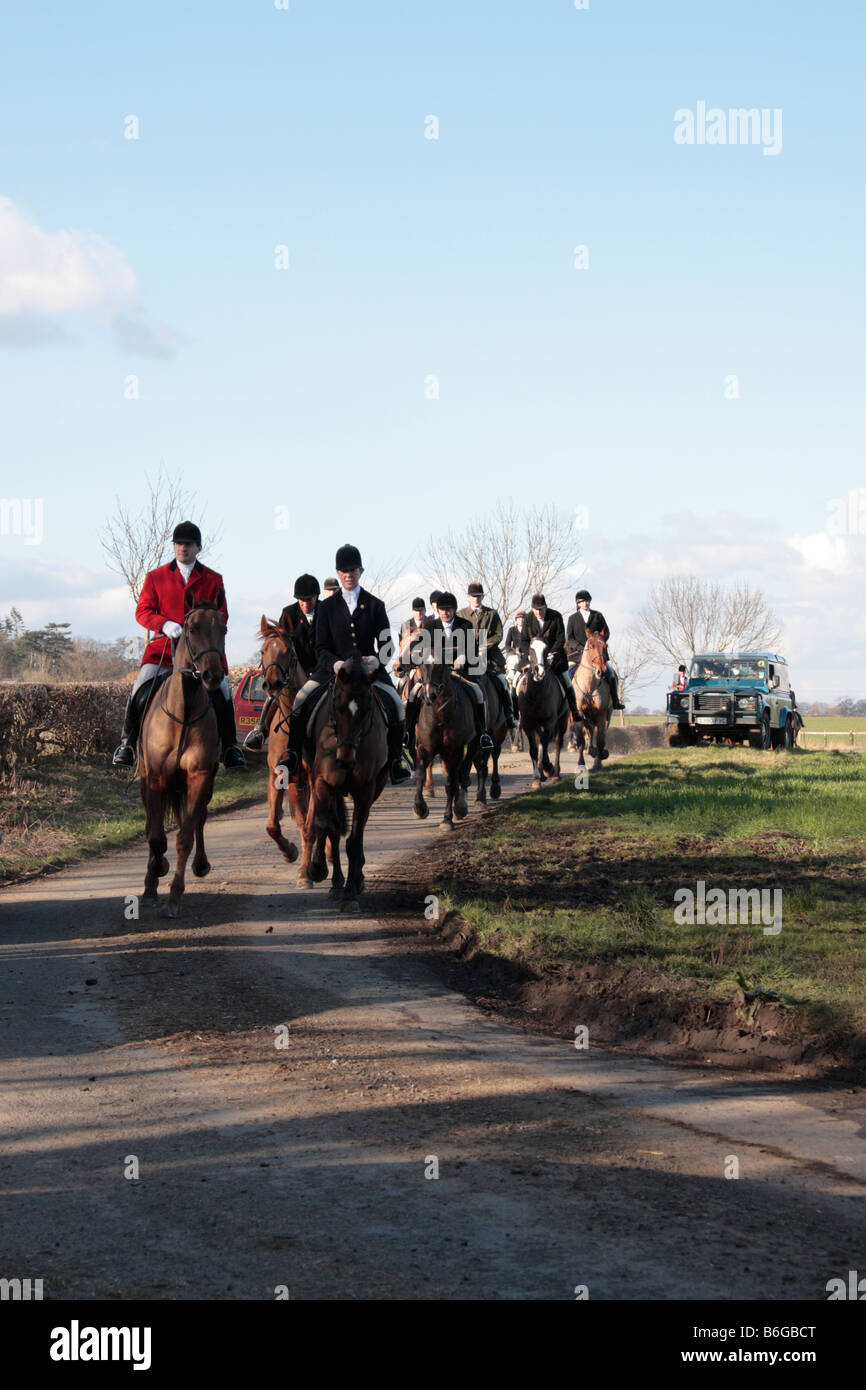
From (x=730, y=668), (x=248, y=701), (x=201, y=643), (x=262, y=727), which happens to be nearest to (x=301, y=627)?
(x=262, y=727)

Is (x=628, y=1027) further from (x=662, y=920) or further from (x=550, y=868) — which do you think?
(x=550, y=868)

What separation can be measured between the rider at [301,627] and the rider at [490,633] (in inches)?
189

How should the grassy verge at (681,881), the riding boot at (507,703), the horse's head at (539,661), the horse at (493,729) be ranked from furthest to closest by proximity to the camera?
the horse's head at (539,661) → the riding boot at (507,703) → the horse at (493,729) → the grassy verge at (681,881)

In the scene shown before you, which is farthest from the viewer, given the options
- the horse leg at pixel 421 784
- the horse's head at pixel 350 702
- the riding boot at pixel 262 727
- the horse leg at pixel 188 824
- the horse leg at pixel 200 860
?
the horse leg at pixel 421 784

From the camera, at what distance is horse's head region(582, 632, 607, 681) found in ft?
83.6

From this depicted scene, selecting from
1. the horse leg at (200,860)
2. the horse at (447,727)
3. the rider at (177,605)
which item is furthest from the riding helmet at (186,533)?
the horse at (447,727)

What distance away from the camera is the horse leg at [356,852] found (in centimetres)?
1177

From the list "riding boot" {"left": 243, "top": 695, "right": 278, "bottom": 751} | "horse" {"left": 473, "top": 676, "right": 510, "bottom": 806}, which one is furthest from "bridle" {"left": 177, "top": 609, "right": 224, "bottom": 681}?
"horse" {"left": 473, "top": 676, "right": 510, "bottom": 806}

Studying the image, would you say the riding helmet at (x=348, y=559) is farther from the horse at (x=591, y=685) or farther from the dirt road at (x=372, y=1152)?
the horse at (x=591, y=685)

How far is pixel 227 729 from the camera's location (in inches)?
483

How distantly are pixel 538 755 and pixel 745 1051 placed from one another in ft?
54.5

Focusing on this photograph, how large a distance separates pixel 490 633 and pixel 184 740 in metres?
9.38

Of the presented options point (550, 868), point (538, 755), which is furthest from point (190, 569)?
point (538, 755)

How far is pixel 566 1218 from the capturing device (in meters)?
4.67
